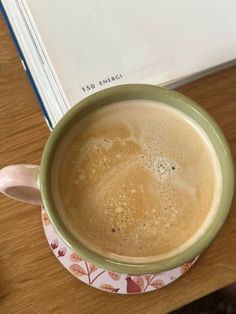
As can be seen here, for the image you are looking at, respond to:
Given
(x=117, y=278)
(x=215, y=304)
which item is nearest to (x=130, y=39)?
(x=117, y=278)

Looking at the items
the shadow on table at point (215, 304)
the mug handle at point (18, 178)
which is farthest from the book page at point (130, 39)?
the shadow on table at point (215, 304)

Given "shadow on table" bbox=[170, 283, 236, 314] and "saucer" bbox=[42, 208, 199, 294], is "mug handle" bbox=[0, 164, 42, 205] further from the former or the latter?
"shadow on table" bbox=[170, 283, 236, 314]

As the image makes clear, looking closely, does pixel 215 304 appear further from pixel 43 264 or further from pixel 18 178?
pixel 18 178

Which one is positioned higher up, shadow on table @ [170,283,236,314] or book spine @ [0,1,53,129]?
book spine @ [0,1,53,129]

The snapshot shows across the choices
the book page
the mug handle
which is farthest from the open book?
the mug handle

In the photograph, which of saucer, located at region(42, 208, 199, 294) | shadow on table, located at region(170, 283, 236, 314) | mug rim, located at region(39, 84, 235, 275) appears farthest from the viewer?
shadow on table, located at region(170, 283, 236, 314)

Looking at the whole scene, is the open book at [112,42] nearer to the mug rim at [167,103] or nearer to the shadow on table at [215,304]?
the mug rim at [167,103]
